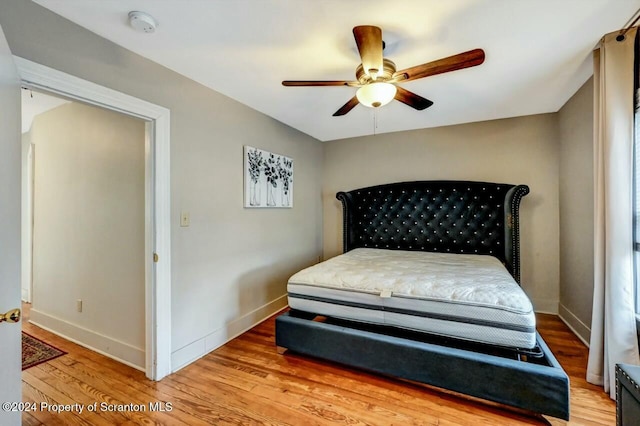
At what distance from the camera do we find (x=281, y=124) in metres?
3.46

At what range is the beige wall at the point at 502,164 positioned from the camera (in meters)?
3.24

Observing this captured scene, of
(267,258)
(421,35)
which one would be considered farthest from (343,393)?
(421,35)

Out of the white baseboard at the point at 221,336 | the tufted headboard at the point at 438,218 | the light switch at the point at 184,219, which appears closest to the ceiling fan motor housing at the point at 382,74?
the light switch at the point at 184,219

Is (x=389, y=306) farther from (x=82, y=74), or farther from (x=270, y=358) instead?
(x=82, y=74)

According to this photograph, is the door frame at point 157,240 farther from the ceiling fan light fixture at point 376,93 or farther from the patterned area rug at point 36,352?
the ceiling fan light fixture at point 376,93

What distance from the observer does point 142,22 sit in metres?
1.61

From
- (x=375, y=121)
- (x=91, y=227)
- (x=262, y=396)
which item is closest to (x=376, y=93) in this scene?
(x=375, y=121)

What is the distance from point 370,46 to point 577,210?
258 centimetres

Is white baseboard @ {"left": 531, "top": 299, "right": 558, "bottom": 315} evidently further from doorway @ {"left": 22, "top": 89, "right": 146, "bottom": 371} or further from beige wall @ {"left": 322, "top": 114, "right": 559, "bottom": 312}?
doorway @ {"left": 22, "top": 89, "right": 146, "bottom": 371}

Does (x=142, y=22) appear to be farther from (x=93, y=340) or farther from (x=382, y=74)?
(x=93, y=340)

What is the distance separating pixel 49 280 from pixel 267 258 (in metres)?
2.23

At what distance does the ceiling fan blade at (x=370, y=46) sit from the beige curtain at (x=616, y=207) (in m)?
1.50

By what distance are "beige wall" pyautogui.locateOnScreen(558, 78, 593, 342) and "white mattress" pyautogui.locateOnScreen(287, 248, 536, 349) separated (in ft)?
2.35

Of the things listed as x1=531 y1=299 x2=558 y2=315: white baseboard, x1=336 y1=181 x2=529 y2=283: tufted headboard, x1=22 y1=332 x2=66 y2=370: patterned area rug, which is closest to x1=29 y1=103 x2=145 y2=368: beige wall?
x1=22 y1=332 x2=66 y2=370: patterned area rug
